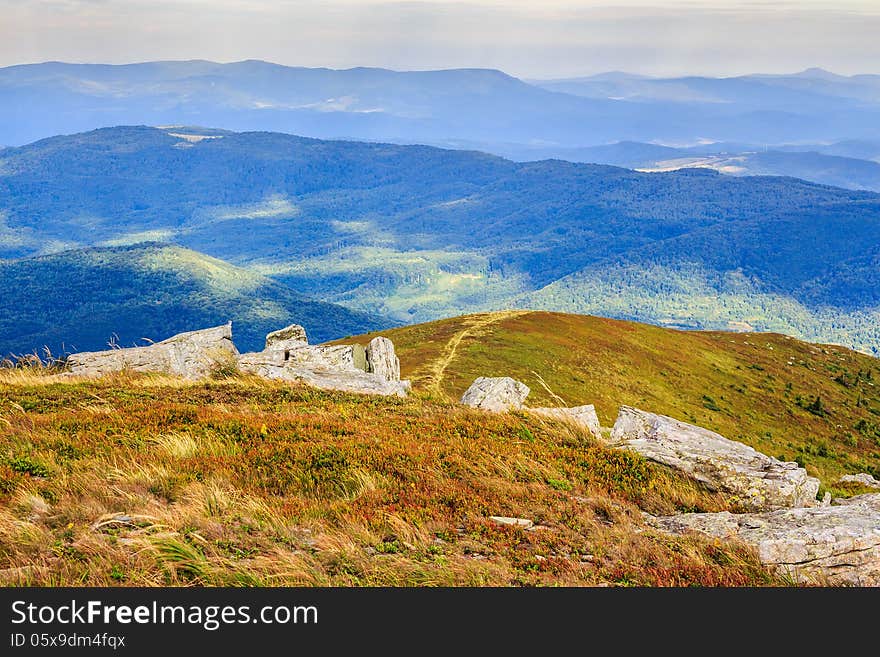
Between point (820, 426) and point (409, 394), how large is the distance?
6475 cm

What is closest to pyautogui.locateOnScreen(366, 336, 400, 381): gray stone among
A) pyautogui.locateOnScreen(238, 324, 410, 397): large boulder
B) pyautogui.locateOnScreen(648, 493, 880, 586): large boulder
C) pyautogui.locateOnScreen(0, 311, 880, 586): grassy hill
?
pyautogui.locateOnScreen(238, 324, 410, 397): large boulder

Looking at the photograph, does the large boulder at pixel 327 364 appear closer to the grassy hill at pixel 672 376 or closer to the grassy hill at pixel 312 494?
the grassy hill at pixel 312 494

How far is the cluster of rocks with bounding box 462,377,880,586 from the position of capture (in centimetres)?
961

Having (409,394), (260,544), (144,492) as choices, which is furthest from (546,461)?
(409,394)

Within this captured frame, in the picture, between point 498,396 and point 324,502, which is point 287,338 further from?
point 324,502

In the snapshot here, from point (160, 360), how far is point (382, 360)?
50.5 feet

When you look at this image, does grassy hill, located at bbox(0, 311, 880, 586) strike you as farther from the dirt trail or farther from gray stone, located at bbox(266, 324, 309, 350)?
the dirt trail

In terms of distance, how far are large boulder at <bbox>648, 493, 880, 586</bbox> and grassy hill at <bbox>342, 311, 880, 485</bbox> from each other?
29472 mm

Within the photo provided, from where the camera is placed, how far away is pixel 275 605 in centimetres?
760

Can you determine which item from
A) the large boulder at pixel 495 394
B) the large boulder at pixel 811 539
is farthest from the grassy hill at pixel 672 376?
the large boulder at pixel 811 539

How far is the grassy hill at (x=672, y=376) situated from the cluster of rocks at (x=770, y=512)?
79.0 feet

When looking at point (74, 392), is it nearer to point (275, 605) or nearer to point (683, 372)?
point (275, 605)

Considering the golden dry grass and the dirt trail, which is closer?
the golden dry grass

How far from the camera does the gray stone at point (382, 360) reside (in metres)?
37.9
